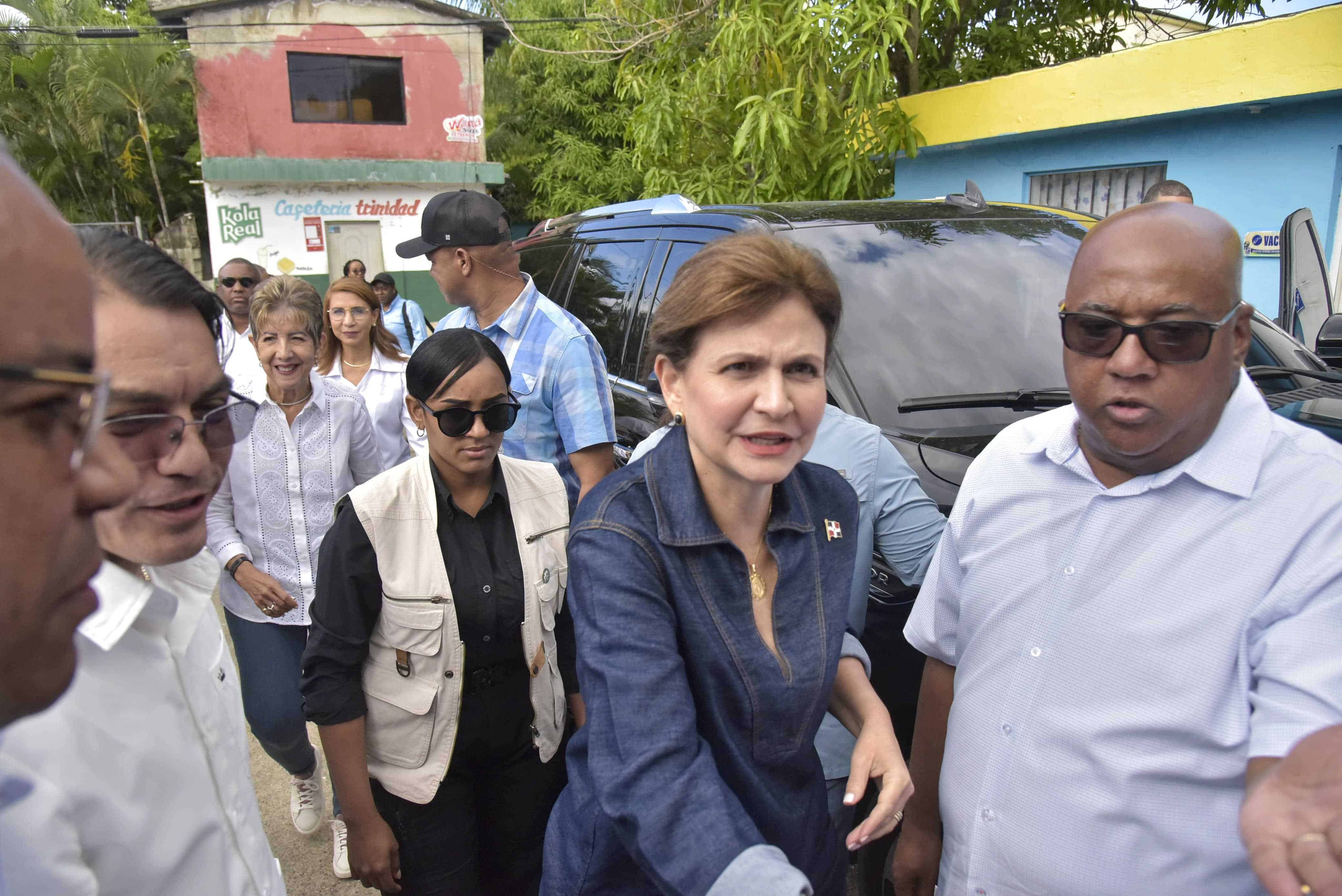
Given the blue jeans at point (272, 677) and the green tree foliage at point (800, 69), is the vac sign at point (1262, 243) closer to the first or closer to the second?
the green tree foliage at point (800, 69)

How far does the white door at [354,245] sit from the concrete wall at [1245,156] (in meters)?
16.0

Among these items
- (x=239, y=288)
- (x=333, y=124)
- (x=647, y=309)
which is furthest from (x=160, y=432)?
(x=333, y=124)

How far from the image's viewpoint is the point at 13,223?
699 millimetres

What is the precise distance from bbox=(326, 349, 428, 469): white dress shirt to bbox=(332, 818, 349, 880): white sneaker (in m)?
1.56

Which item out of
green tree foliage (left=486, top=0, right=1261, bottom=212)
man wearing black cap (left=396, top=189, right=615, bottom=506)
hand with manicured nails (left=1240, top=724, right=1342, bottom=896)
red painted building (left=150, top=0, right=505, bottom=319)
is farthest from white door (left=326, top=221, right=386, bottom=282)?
hand with manicured nails (left=1240, top=724, right=1342, bottom=896)

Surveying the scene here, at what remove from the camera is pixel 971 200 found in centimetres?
409

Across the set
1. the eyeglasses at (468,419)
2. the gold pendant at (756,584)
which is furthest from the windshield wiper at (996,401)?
the gold pendant at (756,584)

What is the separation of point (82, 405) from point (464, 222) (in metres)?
3.03

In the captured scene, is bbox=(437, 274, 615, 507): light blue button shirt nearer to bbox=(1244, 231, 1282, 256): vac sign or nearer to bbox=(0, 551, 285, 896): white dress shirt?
bbox=(0, 551, 285, 896): white dress shirt

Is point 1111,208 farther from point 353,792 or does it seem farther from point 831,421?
point 353,792

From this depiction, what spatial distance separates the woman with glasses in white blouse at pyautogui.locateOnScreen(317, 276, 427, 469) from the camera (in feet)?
14.8

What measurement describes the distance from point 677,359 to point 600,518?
34cm

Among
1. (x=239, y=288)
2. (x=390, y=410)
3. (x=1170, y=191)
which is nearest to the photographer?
(x=390, y=410)

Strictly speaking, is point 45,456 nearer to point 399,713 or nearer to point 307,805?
point 399,713
